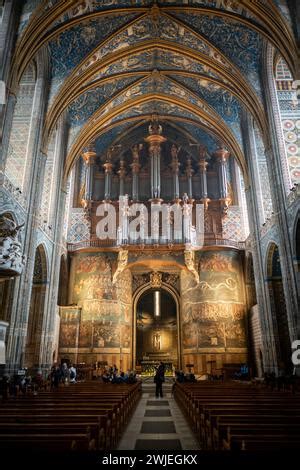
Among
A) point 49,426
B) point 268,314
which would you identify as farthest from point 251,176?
point 49,426

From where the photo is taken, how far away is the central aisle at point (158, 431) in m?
5.21

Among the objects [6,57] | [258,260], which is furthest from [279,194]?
[6,57]

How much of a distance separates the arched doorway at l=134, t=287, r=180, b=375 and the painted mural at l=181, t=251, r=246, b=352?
5.97m

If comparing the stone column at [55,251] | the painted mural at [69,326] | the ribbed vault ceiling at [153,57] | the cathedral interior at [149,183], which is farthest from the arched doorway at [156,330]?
the ribbed vault ceiling at [153,57]

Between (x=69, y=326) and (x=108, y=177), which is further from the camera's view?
(x=108, y=177)

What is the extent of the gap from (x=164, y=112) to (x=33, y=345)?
55.9 feet

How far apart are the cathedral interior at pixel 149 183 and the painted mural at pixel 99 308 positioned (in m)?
0.08

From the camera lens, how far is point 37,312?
52.1 feet

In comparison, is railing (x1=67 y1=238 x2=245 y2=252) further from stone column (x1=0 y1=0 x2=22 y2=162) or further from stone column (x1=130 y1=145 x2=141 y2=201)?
stone column (x1=0 y1=0 x2=22 y2=162)

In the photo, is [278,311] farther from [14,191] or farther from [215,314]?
[14,191]

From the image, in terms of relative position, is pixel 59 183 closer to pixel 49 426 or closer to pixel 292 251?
pixel 292 251

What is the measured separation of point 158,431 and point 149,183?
19.4m

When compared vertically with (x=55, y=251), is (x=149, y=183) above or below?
above

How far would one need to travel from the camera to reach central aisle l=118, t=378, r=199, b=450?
5215 millimetres
